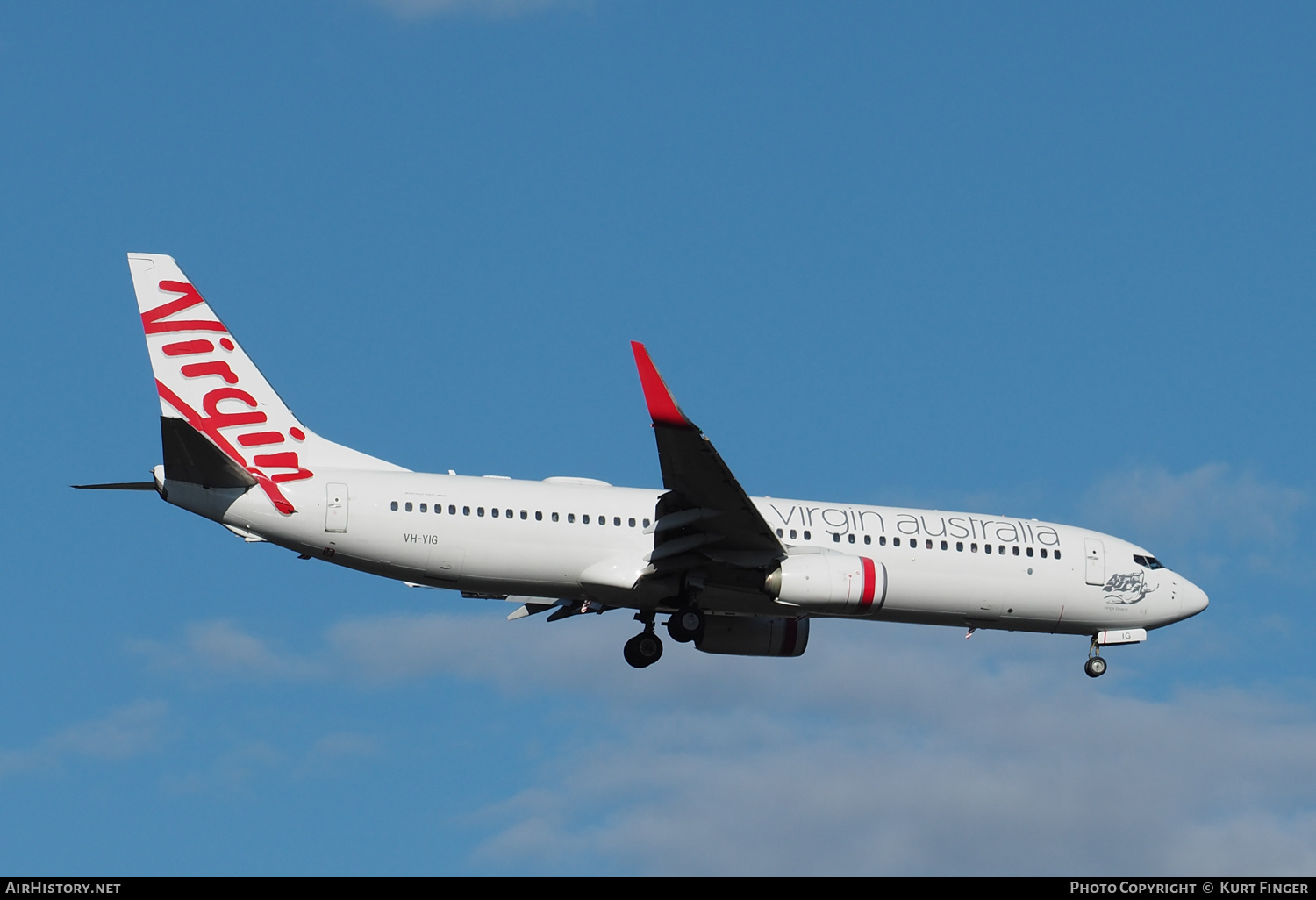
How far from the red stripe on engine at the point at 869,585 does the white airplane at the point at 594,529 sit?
26mm

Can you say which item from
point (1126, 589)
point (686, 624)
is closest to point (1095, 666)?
point (1126, 589)

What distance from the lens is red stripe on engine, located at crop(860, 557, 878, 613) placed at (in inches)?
1372

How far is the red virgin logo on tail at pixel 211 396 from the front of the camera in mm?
34688

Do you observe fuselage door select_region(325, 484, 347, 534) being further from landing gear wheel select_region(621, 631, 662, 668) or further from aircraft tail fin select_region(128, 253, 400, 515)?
landing gear wheel select_region(621, 631, 662, 668)

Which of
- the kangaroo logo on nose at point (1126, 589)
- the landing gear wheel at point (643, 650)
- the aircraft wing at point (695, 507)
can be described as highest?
the kangaroo logo on nose at point (1126, 589)

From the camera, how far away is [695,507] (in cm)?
3431

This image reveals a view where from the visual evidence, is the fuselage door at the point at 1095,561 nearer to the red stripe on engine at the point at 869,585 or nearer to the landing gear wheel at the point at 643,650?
the red stripe on engine at the point at 869,585

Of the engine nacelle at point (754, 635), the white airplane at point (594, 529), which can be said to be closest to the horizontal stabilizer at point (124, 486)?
the white airplane at point (594, 529)

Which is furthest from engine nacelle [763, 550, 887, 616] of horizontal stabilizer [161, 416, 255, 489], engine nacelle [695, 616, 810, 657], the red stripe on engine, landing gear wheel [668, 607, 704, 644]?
horizontal stabilizer [161, 416, 255, 489]

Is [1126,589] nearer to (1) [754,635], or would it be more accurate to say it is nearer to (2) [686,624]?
(1) [754,635]

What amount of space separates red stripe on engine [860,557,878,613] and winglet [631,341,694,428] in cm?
574

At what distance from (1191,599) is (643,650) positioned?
13.4 m
